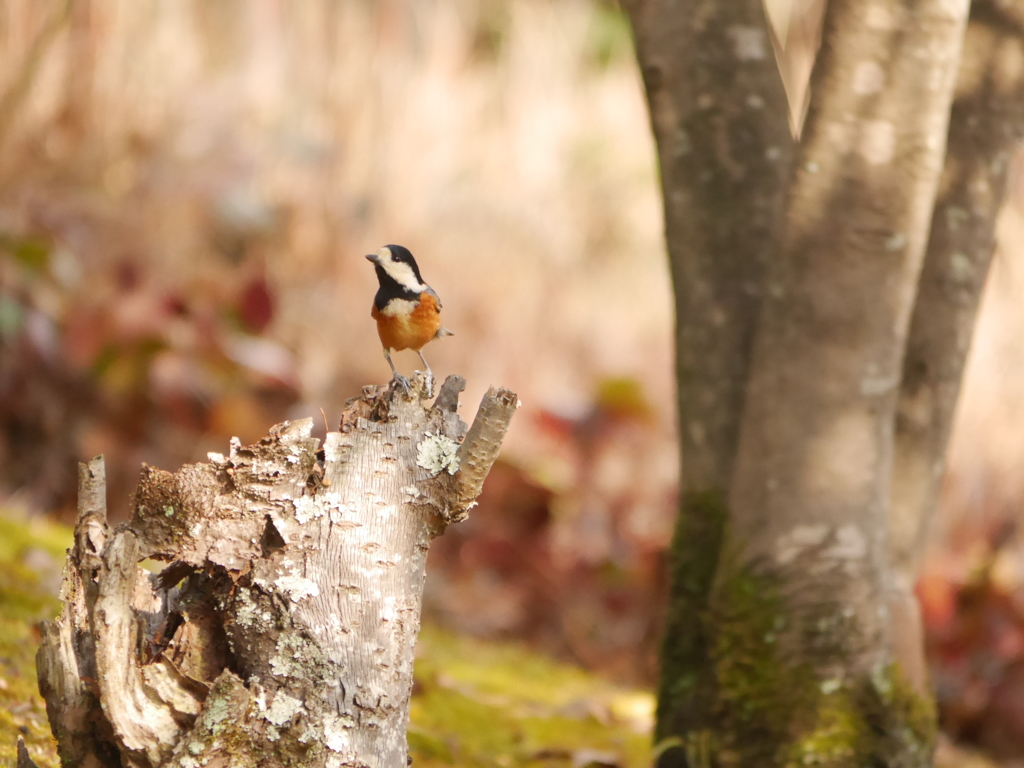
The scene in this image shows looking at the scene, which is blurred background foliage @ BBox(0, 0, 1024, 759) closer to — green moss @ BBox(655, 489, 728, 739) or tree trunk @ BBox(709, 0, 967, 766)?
tree trunk @ BBox(709, 0, 967, 766)

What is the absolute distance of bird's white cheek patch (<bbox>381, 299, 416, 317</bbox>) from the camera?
4.83 feet

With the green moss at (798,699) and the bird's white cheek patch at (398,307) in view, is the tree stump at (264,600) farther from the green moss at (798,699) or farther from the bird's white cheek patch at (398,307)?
the green moss at (798,699)

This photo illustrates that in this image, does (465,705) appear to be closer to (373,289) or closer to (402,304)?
(402,304)

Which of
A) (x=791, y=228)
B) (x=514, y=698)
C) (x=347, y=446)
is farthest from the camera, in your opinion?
(x=514, y=698)

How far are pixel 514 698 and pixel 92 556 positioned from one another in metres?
1.84

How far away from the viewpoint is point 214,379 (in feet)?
12.7

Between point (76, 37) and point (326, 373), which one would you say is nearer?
point (326, 373)

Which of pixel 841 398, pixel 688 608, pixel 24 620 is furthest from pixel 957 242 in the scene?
pixel 24 620

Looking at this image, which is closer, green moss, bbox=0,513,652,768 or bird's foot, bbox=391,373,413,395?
bird's foot, bbox=391,373,413,395

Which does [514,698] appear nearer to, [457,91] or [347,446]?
[347,446]

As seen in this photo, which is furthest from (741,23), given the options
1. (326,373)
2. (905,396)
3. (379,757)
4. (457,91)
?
(457,91)

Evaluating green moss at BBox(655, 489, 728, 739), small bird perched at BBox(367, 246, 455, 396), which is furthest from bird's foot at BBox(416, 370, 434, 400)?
green moss at BBox(655, 489, 728, 739)

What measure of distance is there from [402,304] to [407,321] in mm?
30

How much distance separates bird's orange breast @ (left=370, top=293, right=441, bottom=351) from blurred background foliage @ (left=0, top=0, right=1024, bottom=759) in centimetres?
169
